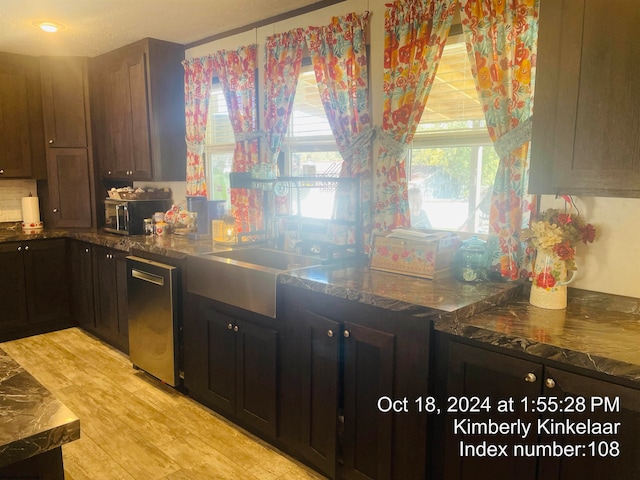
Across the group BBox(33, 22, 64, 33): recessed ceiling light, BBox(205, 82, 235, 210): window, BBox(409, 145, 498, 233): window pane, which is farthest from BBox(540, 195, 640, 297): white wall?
BBox(33, 22, 64, 33): recessed ceiling light

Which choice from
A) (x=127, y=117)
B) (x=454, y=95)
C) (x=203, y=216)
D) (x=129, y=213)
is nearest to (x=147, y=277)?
(x=203, y=216)

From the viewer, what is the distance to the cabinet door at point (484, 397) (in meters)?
Answer: 1.60

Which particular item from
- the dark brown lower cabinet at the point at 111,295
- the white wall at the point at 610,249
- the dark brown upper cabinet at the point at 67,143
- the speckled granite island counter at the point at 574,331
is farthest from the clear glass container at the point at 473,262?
the dark brown upper cabinet at the point at 67,143

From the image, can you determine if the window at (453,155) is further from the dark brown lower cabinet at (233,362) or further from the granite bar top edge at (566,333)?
the dark brown lower cabinet at (233,362)

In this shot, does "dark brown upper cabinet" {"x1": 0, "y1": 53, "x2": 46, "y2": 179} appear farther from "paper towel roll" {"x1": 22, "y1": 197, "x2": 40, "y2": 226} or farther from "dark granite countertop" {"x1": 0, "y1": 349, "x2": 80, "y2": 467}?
"dark granite countertop" {"x1": 0, "y1": 349, "x2": 80, "y2": 467}

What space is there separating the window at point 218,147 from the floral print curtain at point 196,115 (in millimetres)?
93

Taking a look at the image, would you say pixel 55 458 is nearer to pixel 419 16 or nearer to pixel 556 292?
pixel 556 292

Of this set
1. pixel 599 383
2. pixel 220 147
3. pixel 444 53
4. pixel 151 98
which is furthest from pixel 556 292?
pixel 151 98

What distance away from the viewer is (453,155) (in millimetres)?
2520

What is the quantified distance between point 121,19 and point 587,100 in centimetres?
305

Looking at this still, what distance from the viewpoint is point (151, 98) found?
389cm

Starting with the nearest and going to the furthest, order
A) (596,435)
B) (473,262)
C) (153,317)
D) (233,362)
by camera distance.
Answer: (596,435) < (473,262) < (233,362) < (153,317)

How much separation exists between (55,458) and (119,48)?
12.9 feet

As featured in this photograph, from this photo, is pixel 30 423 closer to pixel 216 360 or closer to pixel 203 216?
pixel 216 360
